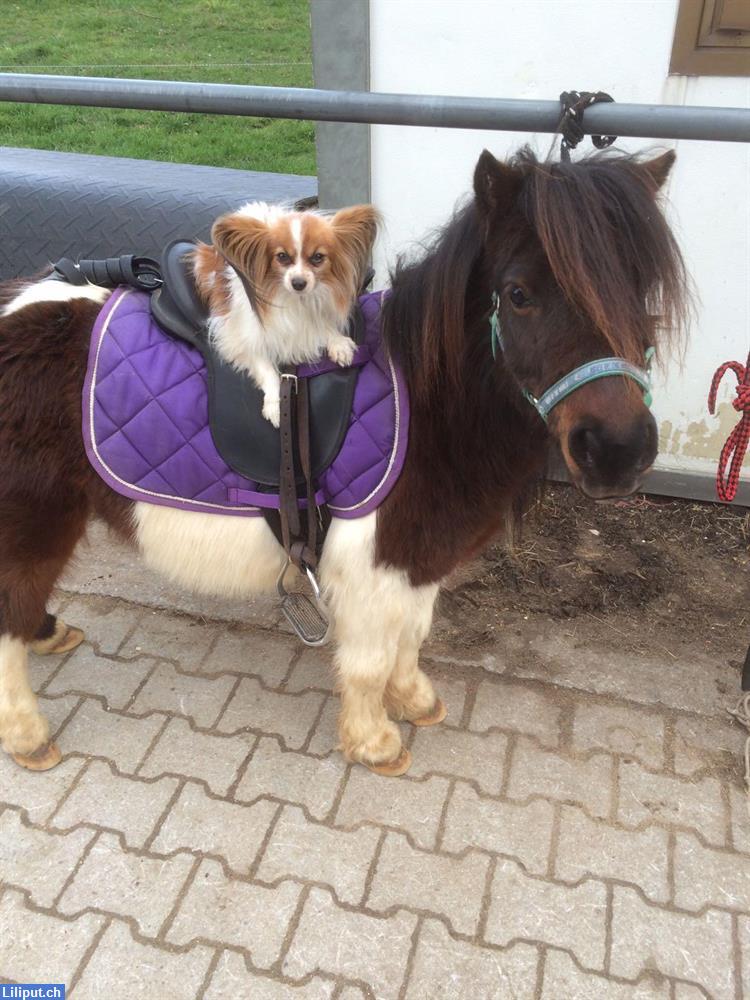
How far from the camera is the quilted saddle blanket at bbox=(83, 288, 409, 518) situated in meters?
2.05

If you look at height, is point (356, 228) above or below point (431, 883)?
above

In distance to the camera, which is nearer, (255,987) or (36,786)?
(255,987)

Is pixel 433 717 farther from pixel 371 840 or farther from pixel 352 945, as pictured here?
pixel 352 945

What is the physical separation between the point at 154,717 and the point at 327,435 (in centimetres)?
141

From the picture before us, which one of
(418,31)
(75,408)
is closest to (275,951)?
(75,408)

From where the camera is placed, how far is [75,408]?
6.96 feet

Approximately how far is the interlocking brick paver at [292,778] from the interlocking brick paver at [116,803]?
0.26m

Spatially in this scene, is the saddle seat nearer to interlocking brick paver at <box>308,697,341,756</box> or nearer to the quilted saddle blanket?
the quilted saddle blanket

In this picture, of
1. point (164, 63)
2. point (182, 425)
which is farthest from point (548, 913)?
point (164, 63)

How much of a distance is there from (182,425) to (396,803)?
1.39 m

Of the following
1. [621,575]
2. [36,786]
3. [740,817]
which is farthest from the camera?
[621,575]

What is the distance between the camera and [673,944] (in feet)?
6.91

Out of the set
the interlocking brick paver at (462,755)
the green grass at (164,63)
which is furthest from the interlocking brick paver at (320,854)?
the green grass at (164,63)

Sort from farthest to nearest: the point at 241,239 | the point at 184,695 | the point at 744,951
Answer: the point at 184,695, the point at 744,951, the point at 241,239
